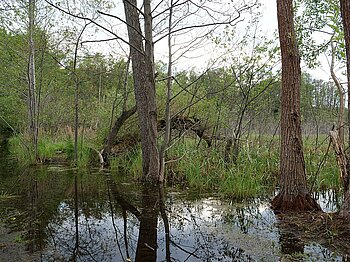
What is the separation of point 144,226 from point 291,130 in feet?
8.28

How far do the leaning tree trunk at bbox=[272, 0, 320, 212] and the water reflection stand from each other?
45 cm

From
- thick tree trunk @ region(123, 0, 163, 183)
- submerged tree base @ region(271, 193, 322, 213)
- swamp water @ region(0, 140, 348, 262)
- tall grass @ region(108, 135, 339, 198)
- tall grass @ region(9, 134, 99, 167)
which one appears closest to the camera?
swamp water @ region(0, 140, 348, 262)

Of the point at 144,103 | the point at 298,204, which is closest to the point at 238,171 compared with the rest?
the point at 298,204

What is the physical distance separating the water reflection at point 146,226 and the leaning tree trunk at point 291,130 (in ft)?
1.48

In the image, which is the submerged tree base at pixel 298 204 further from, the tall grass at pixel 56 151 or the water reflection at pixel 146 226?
the tall grass at pixel 56 151

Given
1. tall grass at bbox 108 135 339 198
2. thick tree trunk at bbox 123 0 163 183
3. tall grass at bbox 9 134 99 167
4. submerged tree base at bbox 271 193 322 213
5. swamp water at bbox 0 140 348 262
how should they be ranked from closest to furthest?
swamp water at bbox 0 140 348 262 → submerged tree base at bbox 271 193 322 213 → tall grass at bbox 108 135 339 198 → thick tree trunk at bbox 123 0 163 183 → tall grass at bbox 9 134 99 167

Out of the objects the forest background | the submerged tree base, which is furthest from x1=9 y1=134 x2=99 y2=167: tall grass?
the submerged tree base

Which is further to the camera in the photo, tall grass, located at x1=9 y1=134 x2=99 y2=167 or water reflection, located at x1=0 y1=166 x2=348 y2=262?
tall grass, located at x1=9 y1=134 x2=99 y2=167

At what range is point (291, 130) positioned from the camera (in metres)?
4.75

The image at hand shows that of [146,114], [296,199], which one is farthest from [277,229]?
[146,114]

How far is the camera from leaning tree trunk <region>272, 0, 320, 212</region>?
469 centimetres

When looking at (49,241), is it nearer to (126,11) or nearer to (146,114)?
(146,114)

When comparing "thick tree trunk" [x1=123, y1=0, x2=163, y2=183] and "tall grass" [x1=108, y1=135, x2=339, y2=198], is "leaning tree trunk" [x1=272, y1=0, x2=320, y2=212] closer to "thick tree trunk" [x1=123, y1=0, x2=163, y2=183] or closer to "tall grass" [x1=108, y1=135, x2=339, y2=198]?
"tall grass" [x1=108, y1=135, x2=339, y2=198]

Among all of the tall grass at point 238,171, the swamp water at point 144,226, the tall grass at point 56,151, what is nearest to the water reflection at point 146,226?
the swamp water at point 144,226
